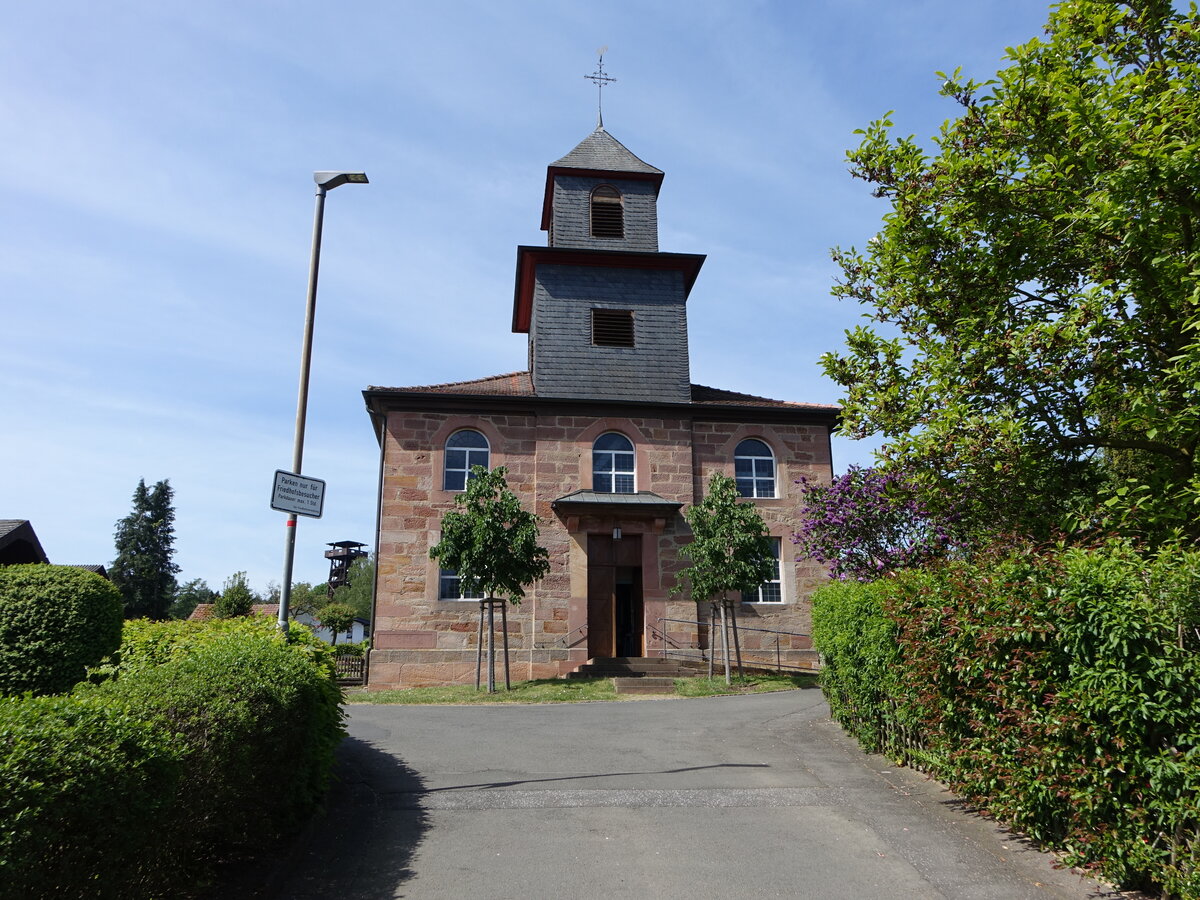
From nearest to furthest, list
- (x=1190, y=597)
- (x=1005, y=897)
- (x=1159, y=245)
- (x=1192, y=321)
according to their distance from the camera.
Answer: (x=1190, y=597) < (x=1005, y=897) < (x=1192, y=321) < (x=1159, y=245)

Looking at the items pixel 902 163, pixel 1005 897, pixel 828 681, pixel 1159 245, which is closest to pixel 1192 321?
pixel 1159 245

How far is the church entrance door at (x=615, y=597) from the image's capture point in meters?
20.6

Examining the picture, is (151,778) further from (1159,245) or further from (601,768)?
(1159,245)

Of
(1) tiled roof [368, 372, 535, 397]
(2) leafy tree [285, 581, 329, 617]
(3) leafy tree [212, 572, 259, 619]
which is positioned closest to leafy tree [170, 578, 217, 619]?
(2) leafy tree [285, 581, 329, 617]

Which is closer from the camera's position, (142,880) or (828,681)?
(142,880)

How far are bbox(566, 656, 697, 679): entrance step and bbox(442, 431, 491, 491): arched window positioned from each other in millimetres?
5284

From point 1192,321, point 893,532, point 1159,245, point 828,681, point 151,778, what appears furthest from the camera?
point 893,532

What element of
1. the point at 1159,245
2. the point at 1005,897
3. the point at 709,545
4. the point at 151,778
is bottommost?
the point at 1005,897

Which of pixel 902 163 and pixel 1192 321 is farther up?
pixel 902 163

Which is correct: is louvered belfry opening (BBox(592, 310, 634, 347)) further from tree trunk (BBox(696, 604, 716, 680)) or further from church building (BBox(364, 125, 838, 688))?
tree trunk (BBox(696, 604, 716, 680))

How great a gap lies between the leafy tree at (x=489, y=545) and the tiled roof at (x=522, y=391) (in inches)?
168

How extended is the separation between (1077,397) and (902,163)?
285cm

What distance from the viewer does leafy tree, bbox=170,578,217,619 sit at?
7394cm

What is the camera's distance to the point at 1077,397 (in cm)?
810
